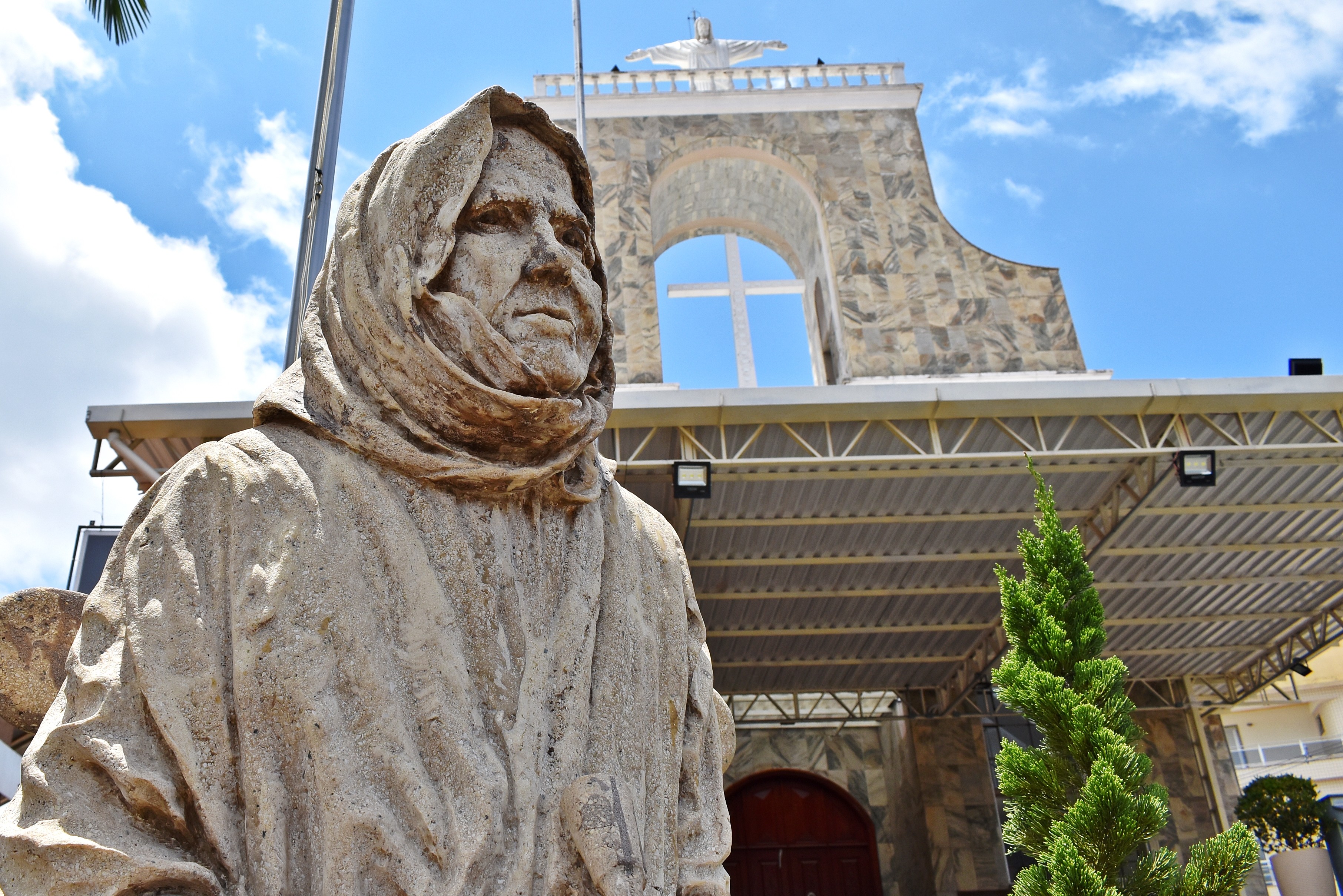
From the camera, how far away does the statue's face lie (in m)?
1.92

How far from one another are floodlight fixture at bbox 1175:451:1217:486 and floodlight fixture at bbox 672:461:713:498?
434cm

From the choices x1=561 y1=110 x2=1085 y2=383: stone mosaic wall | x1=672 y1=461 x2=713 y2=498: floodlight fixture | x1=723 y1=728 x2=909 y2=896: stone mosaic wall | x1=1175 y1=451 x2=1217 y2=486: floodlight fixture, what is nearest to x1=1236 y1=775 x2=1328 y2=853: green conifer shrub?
x1=723 y1=728 x2=909 y2=896: stone mosaic wall

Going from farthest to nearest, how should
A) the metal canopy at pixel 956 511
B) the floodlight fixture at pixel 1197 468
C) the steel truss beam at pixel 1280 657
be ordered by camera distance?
the steel truss beam at pixel 1280 657, the metal canopy at pixel 956 511, the floodlight fixture at pixel 1197 468

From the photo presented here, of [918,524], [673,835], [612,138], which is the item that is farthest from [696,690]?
[612,138]

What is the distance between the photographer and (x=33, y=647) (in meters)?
2.46

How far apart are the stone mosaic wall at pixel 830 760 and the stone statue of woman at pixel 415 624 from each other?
1588cm

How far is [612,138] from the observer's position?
57.2 ft

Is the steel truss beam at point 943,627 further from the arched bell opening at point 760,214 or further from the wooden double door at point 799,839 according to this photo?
the arched bell opening at point 760,214

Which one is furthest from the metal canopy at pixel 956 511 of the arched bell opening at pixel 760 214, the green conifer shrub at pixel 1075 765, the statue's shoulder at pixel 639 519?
the statue's shoulder at pixel 639 519

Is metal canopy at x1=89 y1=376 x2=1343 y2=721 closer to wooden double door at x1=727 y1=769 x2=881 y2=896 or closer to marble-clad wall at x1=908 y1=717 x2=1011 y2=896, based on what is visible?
marble-clad wall at x1=908 y1=717 x2=1011 y2=896

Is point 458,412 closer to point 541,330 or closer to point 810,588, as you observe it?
point 541,330

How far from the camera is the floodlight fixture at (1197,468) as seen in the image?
9656 mm

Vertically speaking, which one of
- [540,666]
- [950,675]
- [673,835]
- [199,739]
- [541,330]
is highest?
[950,675]

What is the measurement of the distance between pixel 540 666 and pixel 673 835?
39 cm
